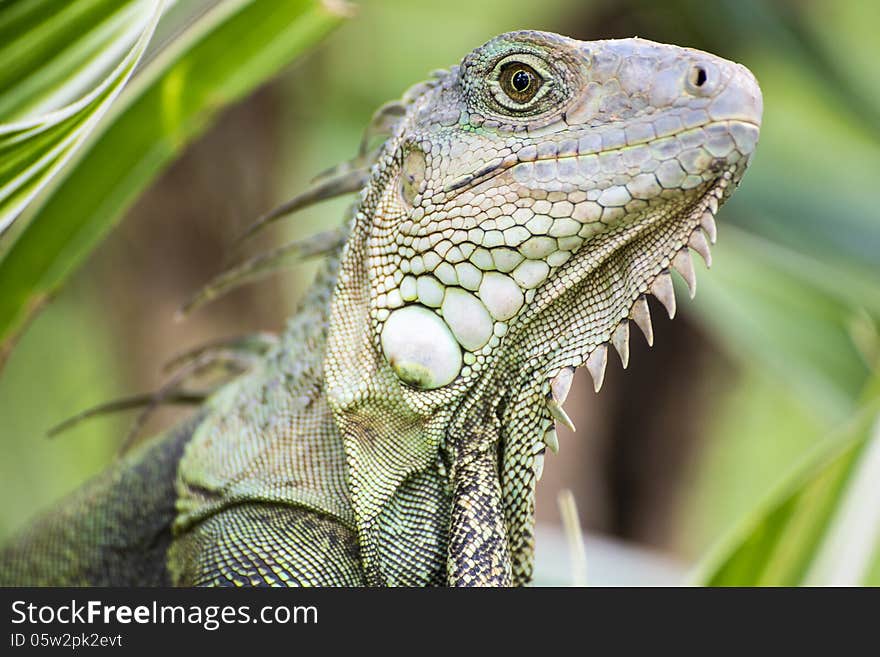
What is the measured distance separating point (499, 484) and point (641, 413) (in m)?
3.56

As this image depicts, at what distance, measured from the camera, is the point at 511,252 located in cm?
141

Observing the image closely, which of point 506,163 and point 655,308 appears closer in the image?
point 506,163

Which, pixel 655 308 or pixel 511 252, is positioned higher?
pixel 655 308

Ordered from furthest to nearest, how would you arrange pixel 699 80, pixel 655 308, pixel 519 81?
pixel 655 308
pixel 519 81
pixel 699 80

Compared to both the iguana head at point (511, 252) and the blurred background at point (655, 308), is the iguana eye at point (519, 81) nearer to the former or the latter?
the iguana head at point (511, 252)

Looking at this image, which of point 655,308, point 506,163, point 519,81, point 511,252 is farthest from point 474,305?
point 655,308

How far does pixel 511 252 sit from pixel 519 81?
273mm

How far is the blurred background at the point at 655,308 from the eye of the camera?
10.0 ft

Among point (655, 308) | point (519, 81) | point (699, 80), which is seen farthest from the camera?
point (655, 308)

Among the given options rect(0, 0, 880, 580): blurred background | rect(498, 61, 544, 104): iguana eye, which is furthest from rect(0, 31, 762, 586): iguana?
rect(0, 0, 880, 580): blurred background

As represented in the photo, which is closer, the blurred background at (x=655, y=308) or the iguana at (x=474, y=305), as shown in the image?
the iguana at (x=474, y=305)

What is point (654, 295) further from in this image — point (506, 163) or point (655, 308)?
point (655, 308)

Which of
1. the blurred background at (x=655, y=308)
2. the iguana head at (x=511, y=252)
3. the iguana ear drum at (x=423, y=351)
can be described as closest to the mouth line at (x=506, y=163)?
the iguana head at (x=511, y=252)

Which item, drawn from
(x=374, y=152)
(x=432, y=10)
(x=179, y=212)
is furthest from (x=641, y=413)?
(x=432, y=10)
